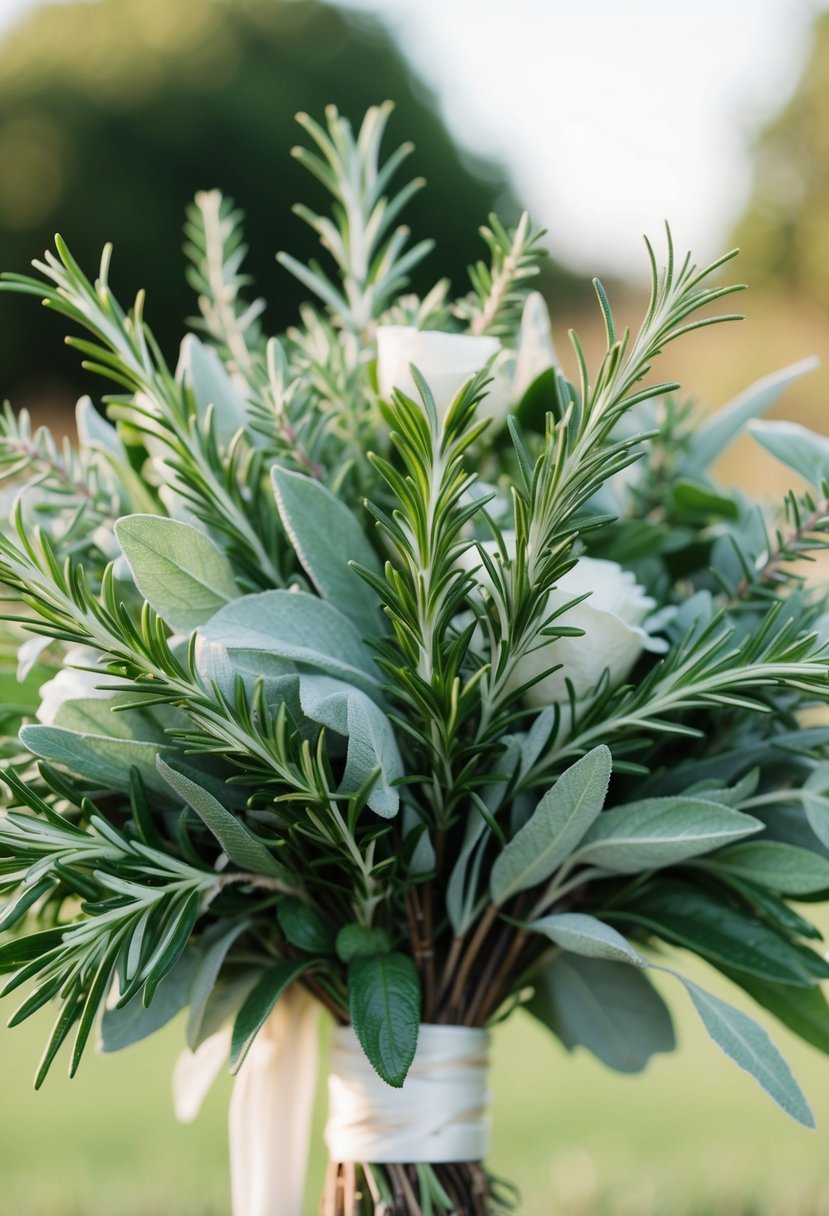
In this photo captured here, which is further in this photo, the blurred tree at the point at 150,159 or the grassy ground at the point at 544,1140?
the blurred tree at the point at 150,159

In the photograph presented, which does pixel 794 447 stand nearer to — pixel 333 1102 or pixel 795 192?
pixel 333 1102

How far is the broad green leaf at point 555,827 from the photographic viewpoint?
1.16ft

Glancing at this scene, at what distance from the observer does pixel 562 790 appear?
364 mm

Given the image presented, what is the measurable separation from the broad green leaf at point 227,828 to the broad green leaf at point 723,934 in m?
0.14

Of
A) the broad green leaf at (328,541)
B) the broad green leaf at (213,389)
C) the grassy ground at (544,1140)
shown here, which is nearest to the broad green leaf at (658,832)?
the broad green leaf at (328,541)

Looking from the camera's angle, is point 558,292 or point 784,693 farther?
point 558,292

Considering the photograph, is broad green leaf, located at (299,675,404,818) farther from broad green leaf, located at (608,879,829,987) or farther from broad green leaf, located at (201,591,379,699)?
broad green leaf, located at (608,879,829,987)

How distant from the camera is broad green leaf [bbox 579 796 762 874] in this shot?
38 cm

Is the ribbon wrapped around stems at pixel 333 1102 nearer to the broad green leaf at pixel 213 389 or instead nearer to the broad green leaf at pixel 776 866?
the broad green leaf at pixel 776 866

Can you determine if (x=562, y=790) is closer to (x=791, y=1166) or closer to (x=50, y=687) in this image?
(x=50, y=687)

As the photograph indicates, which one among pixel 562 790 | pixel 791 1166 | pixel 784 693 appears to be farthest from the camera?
pixel 791 1166

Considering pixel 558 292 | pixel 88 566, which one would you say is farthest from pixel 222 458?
pixel 558 292

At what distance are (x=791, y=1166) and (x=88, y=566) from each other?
868mm

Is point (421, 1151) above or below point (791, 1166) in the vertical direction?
above
